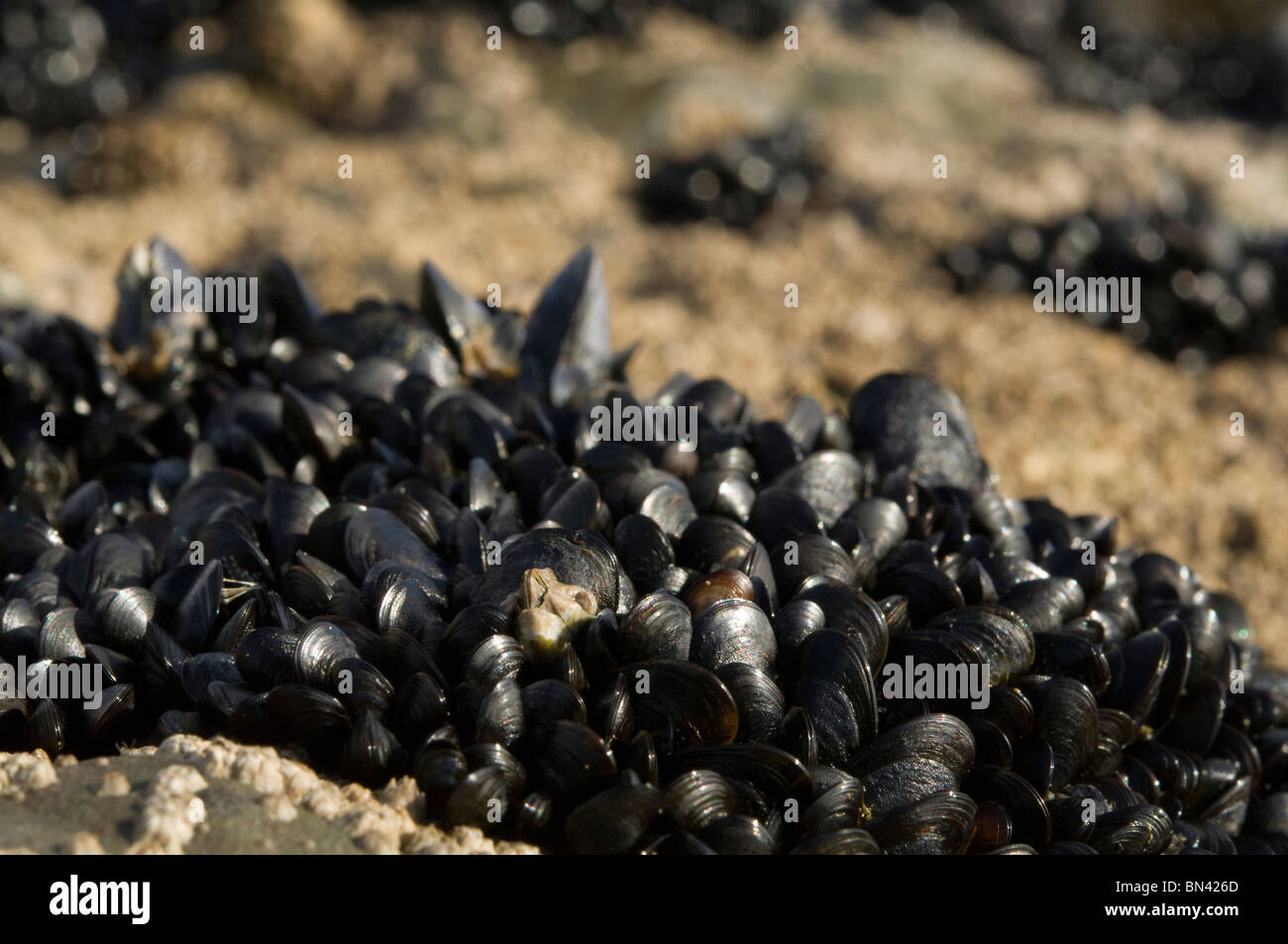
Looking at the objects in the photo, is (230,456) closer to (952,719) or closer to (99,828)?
(99,828)

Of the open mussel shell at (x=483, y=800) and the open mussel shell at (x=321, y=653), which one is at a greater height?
the open mussel shell at (x=321, y=653)

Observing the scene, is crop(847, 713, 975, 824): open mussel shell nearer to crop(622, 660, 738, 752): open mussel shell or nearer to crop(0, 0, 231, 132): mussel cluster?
crop(622, 660, 738, 752): open mussel shell

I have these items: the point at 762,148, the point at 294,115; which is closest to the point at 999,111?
the point at 762,148
